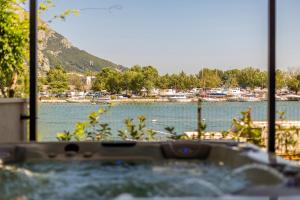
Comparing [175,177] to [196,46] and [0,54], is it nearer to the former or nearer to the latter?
[0,54]

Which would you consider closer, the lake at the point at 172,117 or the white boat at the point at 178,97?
the lake at the point at 172,117

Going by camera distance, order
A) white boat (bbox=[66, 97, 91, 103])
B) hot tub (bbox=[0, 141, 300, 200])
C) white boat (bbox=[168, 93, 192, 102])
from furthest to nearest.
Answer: white boat (bbox=[168, 93, 192, 102]) → white boat (bbox=[66, 97, 91, 103]) → hot tub (bbox=[0, 141, 300, 200])

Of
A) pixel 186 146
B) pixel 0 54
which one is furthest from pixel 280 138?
pixel 0 54

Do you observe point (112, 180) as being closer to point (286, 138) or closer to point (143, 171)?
point (143, 171)

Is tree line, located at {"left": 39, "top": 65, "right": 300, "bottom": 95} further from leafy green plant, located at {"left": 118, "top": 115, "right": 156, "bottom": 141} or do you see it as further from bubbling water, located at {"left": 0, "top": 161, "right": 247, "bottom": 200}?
bubbling water, located at {"left": 0, "top": 161, "right": 247, "bottom": 200}

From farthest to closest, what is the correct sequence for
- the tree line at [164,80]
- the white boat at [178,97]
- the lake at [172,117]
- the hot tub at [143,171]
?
the white boat at [178,97] < the tree line at [164,80] < the lake at [172,117] < the hot tub at [143,171]

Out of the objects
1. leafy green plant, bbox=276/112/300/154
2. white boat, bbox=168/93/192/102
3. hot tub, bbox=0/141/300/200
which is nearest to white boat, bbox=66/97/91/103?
white boat, bbox=168/93/192/102

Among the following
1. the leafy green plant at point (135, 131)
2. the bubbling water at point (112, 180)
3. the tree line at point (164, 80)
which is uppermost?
the tree line at point (164, 80)

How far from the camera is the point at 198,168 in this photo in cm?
246

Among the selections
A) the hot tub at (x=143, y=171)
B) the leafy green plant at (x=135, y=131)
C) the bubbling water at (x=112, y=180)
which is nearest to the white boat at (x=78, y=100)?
the leafy green plant at (x=135, y=131)

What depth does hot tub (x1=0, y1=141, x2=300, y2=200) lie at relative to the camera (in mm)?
1766

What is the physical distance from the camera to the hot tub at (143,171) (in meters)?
1.77

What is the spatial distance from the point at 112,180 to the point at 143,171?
0.27m

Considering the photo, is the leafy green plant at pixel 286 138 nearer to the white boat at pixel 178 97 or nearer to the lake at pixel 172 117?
the lake at pixel 172 117
